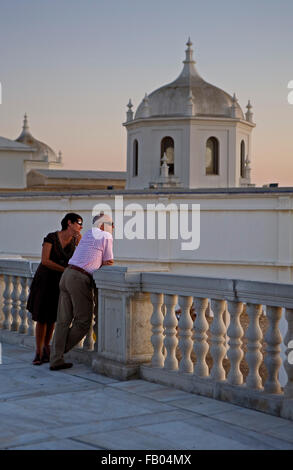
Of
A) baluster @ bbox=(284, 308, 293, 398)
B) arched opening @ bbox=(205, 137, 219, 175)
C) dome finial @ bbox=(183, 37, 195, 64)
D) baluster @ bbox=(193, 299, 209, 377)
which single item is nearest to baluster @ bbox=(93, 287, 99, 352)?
baluster @ bbox=(193, 299, 209, 377)

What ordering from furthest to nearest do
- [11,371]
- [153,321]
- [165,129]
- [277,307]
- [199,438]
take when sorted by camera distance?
[165,129]
[11,371]
[153,321]
[277,307]
[199,438]

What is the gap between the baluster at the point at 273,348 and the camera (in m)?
5.97

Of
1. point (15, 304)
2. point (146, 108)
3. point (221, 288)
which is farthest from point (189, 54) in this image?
point (221, 288)

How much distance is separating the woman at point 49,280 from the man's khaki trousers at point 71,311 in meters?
0.34

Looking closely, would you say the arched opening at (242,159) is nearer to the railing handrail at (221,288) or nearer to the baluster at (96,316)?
the baluster at (96,316)

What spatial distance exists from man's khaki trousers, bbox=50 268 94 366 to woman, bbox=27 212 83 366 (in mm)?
344

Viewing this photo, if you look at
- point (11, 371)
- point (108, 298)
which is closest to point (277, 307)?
point (108, 298)

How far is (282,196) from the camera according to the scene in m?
27.3

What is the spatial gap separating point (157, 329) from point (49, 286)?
5.26 feet

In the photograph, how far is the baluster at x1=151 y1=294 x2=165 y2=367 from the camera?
281 inches

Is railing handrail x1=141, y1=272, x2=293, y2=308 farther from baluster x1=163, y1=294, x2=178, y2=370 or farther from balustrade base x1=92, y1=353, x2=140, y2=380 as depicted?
balustrade base x1=92, y1=353, x2=140, y2=380

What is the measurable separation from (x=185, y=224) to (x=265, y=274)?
363 centimetres

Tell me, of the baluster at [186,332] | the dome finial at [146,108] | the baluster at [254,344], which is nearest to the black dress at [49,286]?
the baluster at [186,332]
